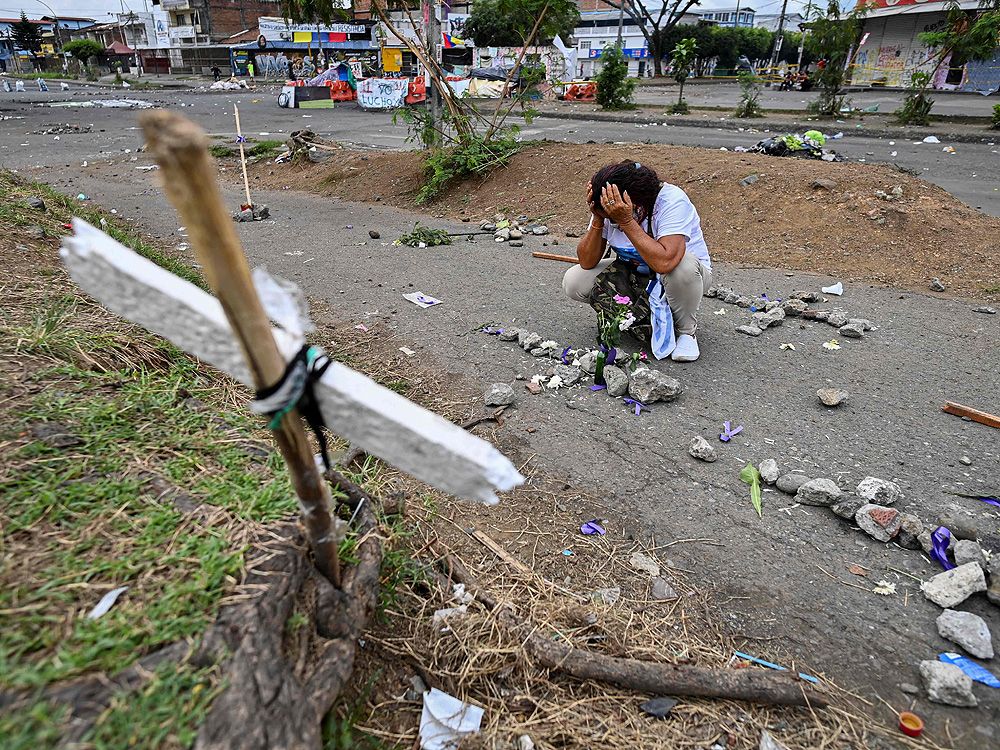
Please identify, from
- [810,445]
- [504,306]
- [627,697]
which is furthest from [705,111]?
[627,697]

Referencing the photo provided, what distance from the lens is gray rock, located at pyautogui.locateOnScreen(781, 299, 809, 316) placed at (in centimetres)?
455

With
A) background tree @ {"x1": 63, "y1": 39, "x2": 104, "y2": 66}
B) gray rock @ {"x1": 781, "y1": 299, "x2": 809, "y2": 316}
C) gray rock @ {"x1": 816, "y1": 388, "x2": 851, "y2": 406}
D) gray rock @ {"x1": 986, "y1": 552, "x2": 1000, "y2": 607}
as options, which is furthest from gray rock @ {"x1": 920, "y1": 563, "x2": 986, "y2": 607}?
background tree @ {"x1": 63, "y1": 39, "x2": 104, "y2": 66}

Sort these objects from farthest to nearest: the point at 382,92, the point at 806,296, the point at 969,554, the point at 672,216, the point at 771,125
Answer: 1. the point at 382,92
2. the point at 771,125
3. the point at 806,296
4. the point at 672,216
5. the point at 969,554

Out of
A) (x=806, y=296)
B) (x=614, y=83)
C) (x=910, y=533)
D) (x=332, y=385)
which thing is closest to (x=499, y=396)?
(x=910, y=533)

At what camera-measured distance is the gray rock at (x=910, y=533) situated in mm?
2400

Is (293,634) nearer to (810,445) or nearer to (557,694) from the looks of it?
(557,694)

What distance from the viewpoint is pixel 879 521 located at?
2447 mm

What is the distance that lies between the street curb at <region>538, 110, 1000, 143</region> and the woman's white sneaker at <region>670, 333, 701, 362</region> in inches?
524

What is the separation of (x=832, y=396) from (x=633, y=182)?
1592mm

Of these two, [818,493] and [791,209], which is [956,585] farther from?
[791,209]

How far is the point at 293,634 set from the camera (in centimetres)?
137

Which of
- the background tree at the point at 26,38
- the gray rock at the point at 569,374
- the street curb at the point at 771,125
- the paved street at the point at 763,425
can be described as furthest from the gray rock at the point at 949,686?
the background tree at the point at 26,38

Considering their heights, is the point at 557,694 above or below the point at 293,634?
below

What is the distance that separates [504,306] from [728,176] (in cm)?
398
